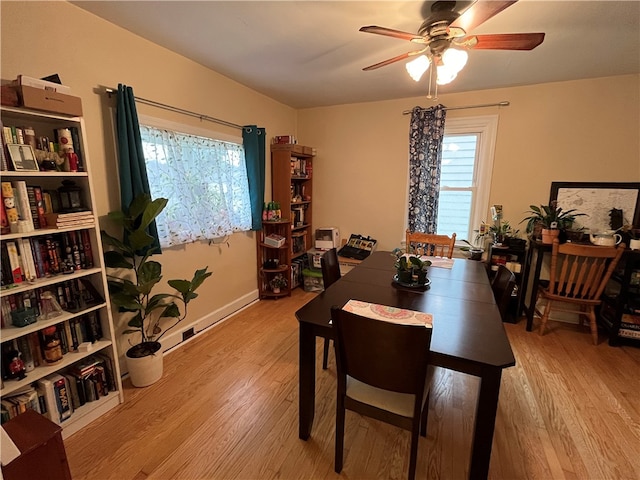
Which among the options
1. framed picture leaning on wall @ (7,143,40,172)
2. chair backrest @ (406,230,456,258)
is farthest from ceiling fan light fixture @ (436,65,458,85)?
framed picture leaning on wall @ (7,143,40,172)

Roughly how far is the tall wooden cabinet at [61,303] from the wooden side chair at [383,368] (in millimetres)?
1456

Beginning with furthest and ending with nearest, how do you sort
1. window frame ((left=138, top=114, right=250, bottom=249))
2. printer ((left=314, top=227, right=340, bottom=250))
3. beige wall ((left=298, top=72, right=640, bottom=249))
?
printer ((left=314, top=227, right=340, bottom=250)) → beige wall ((left=298, top=72, right=640, bottom=249)) → window frame ((left=138, top=114, right=250, bottom=249))

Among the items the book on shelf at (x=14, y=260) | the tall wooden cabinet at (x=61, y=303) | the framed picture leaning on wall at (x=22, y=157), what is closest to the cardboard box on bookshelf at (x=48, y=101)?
the tall wooden cabinet at (x=61, y=303)

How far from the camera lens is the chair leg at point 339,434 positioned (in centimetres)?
138

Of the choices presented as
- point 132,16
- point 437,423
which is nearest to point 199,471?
point 437,423

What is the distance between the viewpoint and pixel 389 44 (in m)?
2.05

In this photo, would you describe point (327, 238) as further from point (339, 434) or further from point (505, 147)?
point (339, 434)

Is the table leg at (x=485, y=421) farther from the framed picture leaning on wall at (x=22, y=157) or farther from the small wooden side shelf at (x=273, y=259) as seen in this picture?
the small wooden side shelf at (x=273, y=259)

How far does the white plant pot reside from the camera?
1.96m

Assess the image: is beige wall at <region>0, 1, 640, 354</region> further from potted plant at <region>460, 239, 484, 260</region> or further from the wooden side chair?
the wooden side chair

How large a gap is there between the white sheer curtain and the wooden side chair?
1762 millimetres

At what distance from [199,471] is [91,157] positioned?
192 centimetres

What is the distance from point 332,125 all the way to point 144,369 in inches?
129

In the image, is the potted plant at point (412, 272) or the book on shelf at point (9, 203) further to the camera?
the potted plant at point (412, 272)
